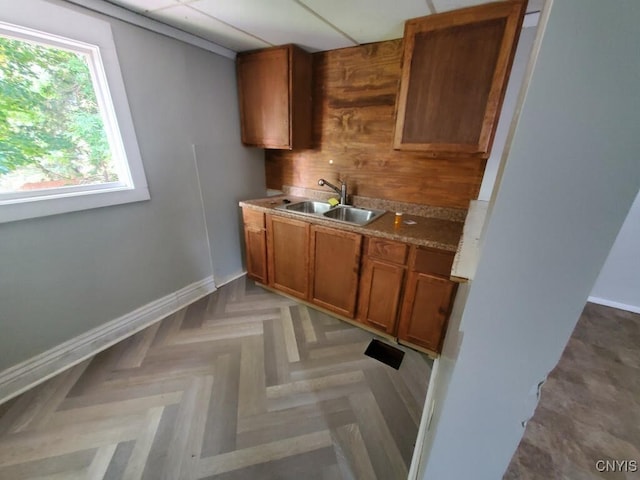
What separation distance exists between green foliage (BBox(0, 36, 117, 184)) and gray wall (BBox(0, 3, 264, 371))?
0.23m

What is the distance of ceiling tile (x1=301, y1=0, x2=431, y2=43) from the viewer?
4.26ft

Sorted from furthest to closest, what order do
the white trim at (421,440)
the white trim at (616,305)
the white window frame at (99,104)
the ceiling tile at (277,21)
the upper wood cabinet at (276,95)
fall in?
the white trim at (616,305)
the upper wood cabinet at (276,95)
the ceiling tile at (277,21)
the white window frame at (99,104)
the white trim at (421,440)

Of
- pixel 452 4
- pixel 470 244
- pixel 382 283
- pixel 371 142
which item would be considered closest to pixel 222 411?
pixel 382 283

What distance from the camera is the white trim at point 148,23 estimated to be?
1.42 metres

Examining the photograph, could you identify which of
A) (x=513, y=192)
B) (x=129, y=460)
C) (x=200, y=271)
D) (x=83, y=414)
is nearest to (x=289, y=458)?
(x=129, y=460)

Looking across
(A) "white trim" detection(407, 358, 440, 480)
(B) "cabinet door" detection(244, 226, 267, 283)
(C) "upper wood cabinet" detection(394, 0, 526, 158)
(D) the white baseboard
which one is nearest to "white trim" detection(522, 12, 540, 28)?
(C) "upper wood cabinet" detection(394, 0, 526, 158)

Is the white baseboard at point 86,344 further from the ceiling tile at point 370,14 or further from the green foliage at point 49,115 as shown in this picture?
the ceiling tile at point 370,14

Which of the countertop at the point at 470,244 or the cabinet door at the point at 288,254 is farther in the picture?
the cabinet door at the point at 288,254

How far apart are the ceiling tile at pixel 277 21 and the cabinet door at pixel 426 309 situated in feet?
5.73

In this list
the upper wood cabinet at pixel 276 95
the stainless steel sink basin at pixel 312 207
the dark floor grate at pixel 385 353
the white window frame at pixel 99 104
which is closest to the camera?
the white window frame at pixel 99 104

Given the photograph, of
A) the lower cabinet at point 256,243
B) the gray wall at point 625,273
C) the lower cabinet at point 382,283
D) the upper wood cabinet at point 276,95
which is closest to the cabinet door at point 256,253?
the lower cabinet at point 256,243

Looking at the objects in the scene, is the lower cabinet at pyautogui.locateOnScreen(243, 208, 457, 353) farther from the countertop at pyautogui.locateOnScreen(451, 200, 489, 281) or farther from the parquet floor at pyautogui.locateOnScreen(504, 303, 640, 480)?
the parquet floor at pyautogui.locateOnScreen(504, 303, 640, 480)

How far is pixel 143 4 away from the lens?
145 cm

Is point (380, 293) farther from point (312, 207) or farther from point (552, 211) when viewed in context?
point (552, 211)
